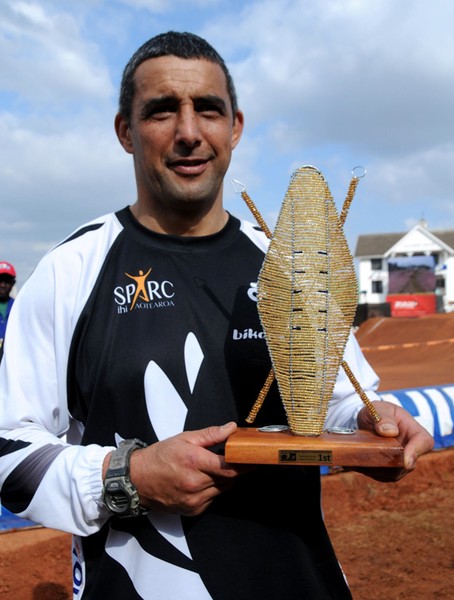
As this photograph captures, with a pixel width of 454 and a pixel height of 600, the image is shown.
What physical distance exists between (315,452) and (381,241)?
52925 millimetres

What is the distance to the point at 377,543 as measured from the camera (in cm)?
485

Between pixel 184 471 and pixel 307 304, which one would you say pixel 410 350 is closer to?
pixel 307 304

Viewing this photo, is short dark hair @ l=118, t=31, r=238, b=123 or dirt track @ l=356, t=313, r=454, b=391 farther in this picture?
dirt track @ l=356, t=313, r=454, b=391

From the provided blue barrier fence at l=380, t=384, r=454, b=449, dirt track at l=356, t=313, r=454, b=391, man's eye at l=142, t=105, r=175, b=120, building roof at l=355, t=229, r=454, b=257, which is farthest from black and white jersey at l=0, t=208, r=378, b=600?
building roof at l=355, t=229, r=454, b=257

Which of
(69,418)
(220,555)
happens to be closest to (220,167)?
(69,418)

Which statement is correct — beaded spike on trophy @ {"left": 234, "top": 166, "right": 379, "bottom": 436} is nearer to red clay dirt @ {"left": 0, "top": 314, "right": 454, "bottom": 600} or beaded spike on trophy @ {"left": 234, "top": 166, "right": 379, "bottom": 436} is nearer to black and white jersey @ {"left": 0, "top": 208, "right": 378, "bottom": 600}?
black and white jersey @ {"left": 0, "top": 208, "right": 378, "bottom": 600}

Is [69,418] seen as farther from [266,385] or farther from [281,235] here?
[281,235]

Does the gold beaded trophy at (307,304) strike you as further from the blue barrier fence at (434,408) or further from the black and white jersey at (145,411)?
the blue barrier fence at (434,408)

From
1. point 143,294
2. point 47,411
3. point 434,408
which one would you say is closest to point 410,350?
point 434,408

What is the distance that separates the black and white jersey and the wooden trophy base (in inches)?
9.6

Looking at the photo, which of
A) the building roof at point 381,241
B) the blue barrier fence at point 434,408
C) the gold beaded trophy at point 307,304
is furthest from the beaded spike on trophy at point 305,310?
the building roof at point 381,241

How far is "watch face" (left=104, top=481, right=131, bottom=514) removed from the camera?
52.2 inches

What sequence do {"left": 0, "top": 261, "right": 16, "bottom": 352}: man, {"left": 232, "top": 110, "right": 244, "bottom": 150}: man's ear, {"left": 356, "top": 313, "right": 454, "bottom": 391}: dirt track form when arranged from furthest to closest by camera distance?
{"left": 356, "top": 313, "right": 454, "bottom": 391}: dirt track → {"left": 0, "top": 261, "right": 16, "bottom": 352}: man → {"left": 232, "top": 110, "right": 244, "bottom": 150}: man's ear

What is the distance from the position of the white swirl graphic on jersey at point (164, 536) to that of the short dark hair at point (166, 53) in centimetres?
77
